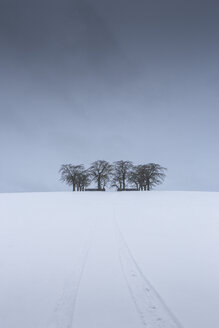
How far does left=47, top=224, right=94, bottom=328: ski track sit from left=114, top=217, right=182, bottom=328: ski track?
3.33 feet

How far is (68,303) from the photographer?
2.47m

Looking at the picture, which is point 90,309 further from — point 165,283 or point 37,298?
point 165,283

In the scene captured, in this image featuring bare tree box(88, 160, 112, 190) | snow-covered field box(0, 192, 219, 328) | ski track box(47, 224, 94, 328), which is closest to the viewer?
ski track box(47, 224, 94, 328)

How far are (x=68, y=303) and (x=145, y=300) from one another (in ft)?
4.39

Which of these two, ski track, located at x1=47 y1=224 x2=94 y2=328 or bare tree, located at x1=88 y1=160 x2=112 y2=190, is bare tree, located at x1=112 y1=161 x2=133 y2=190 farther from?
ski track, located at x1=47 y1=224 x2=94 y2=328

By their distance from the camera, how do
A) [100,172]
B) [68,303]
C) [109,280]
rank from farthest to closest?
[100,172] → [109,280] → [68,303]

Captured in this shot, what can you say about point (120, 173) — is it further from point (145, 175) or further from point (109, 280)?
point (109, 280)

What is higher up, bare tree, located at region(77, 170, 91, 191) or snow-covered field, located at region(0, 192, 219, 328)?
bare tree, located at region(77, 170, 91, 191)

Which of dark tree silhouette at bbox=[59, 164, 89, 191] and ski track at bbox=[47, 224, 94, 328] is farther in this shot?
dark tree silhouette at bbox=[59, 164, 89, 191]

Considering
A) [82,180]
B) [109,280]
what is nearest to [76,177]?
[82,180]

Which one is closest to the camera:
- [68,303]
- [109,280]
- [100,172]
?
[68,303]

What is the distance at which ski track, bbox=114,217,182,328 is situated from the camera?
6.97 feet

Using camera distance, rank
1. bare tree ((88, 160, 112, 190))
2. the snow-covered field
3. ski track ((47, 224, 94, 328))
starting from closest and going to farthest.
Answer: ski track ((47, 224, 94, 328))
the snow-covered field
bare tree ((88, 160, 112, 190))

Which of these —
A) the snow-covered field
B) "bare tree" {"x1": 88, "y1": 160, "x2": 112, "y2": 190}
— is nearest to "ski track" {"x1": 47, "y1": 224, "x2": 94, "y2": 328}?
the snow-covered field
